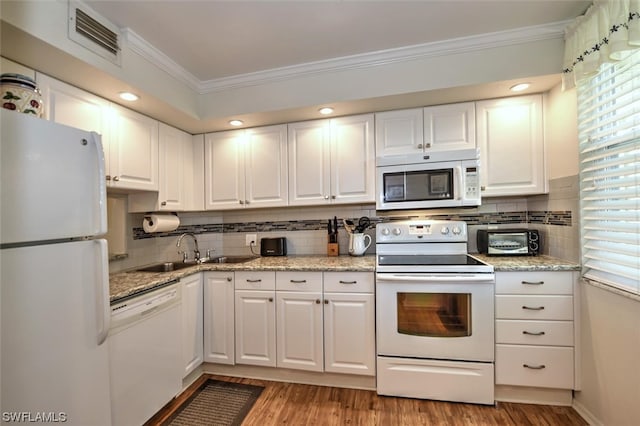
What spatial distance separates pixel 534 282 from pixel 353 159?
5.06 ft

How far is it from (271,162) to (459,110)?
1620 millimetres

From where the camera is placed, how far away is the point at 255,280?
7.16 ft

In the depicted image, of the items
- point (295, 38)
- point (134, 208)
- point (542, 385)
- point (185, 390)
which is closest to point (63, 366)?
point (185, 390)

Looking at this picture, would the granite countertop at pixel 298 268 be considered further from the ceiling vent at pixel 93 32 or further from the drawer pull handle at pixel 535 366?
the ceiling vent at pixel 93 32

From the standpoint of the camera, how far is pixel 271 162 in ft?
8.33

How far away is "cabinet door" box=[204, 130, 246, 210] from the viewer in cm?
261

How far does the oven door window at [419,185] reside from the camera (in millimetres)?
2129

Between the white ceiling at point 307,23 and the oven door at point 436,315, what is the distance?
160cm

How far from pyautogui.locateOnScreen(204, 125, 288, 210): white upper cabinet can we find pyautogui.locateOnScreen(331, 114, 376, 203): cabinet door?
470mm

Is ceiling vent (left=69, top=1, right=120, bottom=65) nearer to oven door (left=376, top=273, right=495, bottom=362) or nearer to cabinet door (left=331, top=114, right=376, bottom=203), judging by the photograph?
cabinet door (left=331, top=114, right=376, bottom=203)

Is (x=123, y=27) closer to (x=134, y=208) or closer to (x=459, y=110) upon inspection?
(x=134, y=208)

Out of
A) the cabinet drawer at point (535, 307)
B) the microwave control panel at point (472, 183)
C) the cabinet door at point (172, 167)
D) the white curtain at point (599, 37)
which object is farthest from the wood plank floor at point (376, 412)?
the white curtain at point (599, 37)

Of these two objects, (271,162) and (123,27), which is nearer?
(123,27)

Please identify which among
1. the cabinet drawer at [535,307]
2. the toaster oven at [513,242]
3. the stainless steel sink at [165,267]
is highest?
the toaster oven at [513,242]
